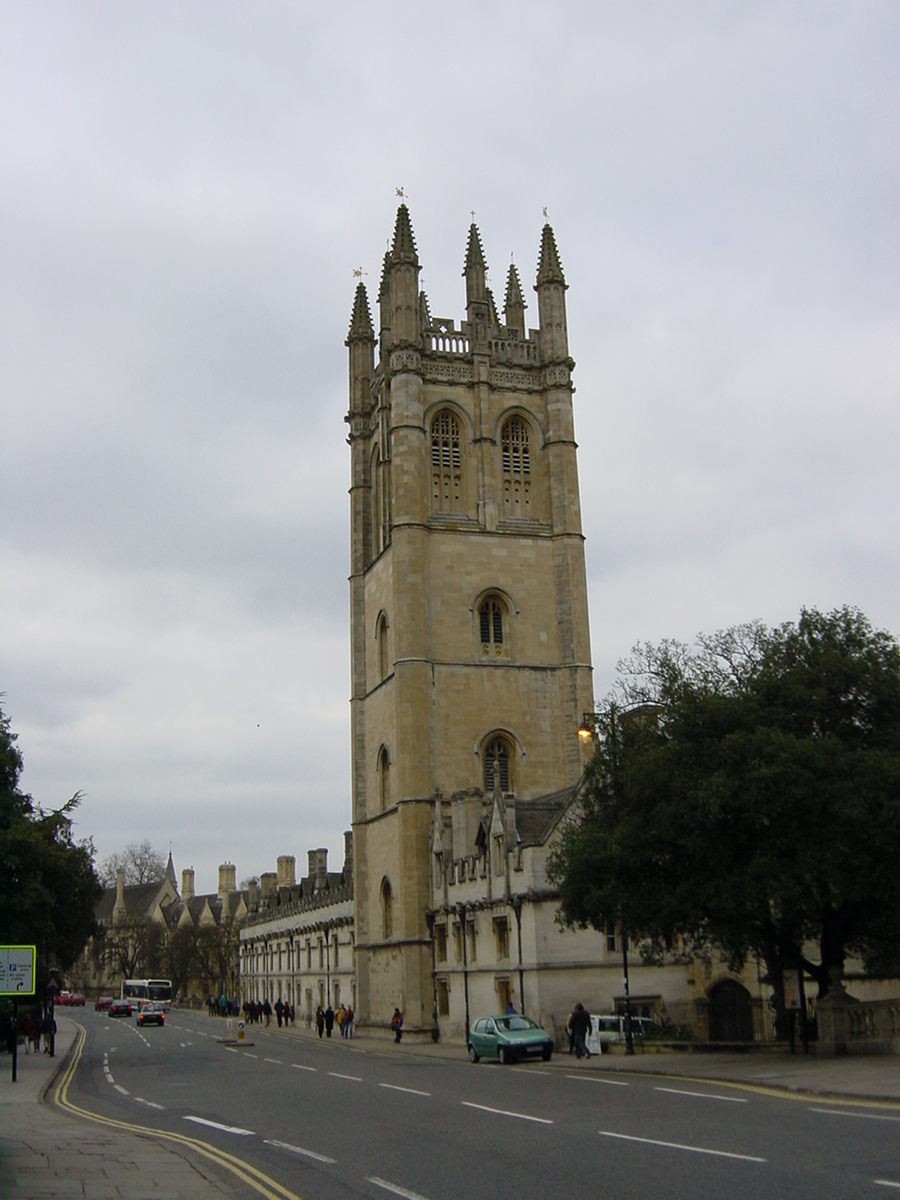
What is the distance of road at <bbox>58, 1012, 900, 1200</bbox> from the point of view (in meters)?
11.6

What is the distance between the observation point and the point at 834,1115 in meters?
16.0

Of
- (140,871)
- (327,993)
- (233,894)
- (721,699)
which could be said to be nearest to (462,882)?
(721,699)

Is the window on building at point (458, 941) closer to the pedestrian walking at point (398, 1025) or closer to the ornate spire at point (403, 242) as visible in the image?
the pedestrian walking at point (398, 1025)

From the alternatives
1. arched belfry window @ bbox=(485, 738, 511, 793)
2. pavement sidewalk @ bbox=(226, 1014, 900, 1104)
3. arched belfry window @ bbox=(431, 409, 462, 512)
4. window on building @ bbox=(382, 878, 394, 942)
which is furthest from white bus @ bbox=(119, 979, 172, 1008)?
pavement sidewalk @ bbox=(226, 1014, 900, 1104)

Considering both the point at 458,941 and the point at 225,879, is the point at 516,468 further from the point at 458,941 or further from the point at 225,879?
the point at 225,879

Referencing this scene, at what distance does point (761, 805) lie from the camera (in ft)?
81.4

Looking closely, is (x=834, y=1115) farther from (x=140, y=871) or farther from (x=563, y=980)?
(x=140, y=871)

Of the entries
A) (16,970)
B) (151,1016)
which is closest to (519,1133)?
(16,970)

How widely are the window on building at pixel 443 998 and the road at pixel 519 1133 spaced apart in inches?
683

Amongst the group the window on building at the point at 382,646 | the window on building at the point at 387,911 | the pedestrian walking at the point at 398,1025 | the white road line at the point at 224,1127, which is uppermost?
the window on building at the point at 382,646

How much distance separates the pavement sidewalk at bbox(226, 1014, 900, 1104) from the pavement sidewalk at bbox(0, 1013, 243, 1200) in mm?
9753

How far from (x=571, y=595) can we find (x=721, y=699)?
29625mm

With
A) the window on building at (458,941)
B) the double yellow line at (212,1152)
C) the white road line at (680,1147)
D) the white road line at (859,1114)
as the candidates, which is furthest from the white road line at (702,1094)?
the window on building at (458,941)

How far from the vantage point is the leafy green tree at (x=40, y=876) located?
36.3 meters
